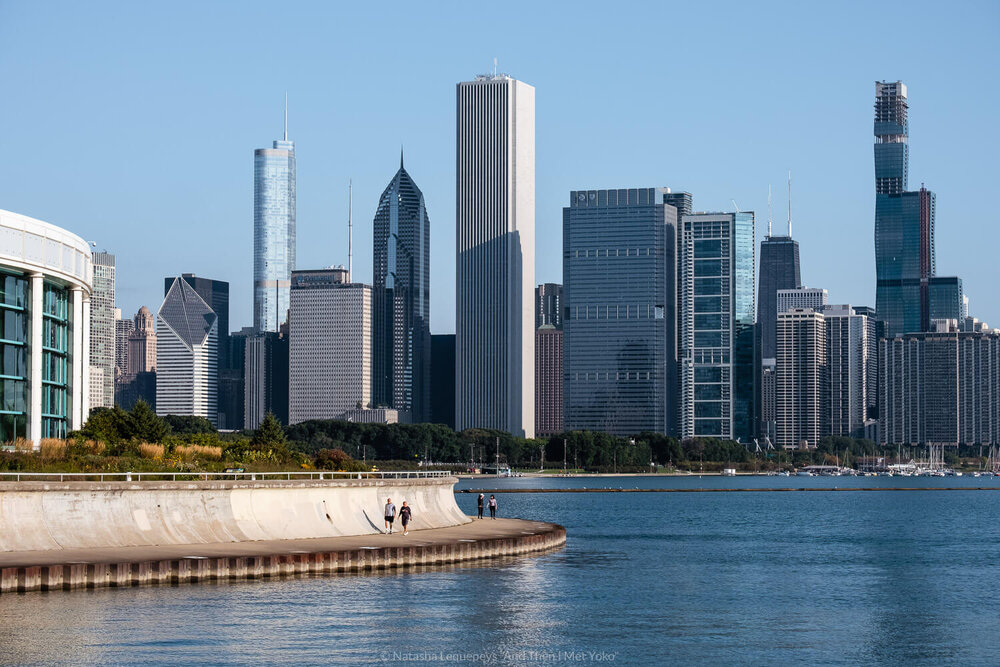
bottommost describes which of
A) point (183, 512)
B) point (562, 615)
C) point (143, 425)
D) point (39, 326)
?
point (562, 615)

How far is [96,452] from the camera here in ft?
244

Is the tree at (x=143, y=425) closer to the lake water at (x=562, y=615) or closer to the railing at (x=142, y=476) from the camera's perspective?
the railing at (x=142, y=476)

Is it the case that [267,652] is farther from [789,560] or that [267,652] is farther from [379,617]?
[789,560]

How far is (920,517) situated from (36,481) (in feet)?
348

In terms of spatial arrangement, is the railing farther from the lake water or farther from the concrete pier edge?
the lake water

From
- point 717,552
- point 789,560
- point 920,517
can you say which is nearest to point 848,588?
point 789,560

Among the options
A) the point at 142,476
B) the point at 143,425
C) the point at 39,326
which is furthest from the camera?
the point at 143,425

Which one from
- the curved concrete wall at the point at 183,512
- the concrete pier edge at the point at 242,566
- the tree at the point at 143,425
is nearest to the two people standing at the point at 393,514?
the curved concrete wall at the point at 183,512

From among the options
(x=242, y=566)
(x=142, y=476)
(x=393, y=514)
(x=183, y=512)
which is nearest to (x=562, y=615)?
(x=242, y=566)

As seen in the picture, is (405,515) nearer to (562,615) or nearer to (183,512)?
(183,512)

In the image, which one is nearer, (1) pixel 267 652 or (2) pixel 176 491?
(1) pixel 267 652

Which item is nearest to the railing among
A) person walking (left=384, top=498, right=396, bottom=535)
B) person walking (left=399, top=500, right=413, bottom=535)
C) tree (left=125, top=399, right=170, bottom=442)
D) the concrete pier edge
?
person walking (left=384, top=498, right=396, bottom=535)

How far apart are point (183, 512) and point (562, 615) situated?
64.2 ft

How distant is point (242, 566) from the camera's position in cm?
5612
